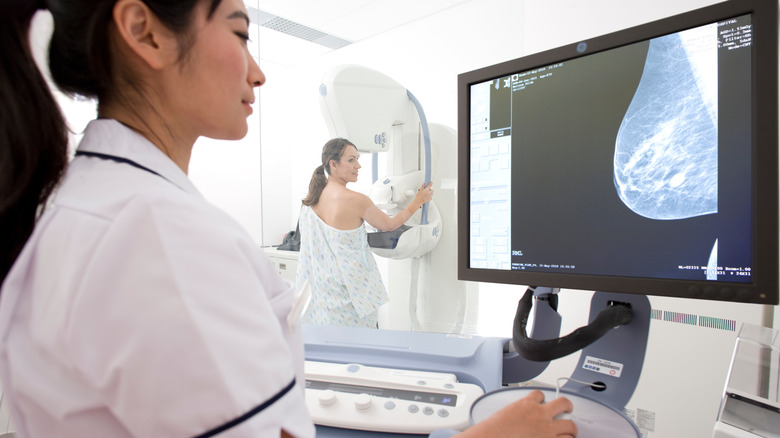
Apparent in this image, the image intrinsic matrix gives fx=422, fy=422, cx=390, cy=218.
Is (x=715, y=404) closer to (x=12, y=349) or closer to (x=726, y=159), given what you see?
(x=726, y=159)

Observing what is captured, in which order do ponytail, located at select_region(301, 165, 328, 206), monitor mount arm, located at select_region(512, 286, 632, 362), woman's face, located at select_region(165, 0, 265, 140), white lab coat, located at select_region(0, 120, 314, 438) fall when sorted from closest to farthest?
white lab coat, located at select_region(0, 120, 314, 438)
woman's face, located at select_region(165, 0, 265, 140)
monitor mount arm, located at select_region(512, 286, 632, 362)
ponytail, located at select_region(301, 165, 328, 206)

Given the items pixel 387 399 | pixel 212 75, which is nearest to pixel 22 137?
pixel 212 75

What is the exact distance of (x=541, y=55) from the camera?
70 centimetres

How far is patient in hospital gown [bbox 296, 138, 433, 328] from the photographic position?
158 cm

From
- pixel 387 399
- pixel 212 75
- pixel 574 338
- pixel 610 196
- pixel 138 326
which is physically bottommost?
pixel 387 399

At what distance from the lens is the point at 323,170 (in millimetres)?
1702

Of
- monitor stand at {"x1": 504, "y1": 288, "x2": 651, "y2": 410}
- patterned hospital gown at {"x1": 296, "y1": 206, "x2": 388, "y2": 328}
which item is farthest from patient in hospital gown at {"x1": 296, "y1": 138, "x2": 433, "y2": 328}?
monitor stand at {"x1": 504, "y1": 288, "x2": 651, "y2": 410}

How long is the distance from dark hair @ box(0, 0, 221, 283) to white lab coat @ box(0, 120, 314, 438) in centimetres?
8

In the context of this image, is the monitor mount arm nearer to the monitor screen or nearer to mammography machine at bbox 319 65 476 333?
the monitor screen

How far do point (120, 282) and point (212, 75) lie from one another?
0.93 ft

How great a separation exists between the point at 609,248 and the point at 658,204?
0.30 ft

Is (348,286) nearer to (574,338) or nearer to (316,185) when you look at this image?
(316,185)

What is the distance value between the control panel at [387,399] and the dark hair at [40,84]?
1.57 ft

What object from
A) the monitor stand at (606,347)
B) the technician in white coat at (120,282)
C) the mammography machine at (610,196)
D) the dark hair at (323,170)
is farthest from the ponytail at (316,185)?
the technician in white coat at (120,282)
